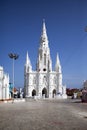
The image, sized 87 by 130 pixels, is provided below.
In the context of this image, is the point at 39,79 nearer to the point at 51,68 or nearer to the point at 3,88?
the point at 51,68

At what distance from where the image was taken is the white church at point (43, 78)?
106000mm

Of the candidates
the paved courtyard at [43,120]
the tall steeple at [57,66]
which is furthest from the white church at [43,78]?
the paved courtyard at [43,120]

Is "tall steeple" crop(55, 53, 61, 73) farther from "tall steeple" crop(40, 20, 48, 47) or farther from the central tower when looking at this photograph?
"tall steeple" crop(40, 20, 48, 47)

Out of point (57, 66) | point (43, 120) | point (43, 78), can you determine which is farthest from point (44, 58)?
point (43, 120)

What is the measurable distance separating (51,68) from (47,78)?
190 inches

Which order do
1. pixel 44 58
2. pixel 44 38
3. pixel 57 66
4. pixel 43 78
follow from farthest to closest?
pixel 44 38, pixel 44 58, pixel 57 66, pixel 43 78

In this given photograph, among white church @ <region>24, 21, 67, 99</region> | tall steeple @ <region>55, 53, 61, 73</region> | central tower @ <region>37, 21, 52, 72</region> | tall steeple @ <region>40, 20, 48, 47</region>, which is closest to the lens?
white church @ <region>24, 21, 67, 99</region>

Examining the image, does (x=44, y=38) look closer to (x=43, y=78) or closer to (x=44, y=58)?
(x=44, y=58)

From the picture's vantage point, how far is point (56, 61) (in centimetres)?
11294

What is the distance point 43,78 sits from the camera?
108562 mm

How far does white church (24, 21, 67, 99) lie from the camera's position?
106000mm

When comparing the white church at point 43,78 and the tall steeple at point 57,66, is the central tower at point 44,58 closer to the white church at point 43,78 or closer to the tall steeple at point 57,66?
the white church at point 43,78

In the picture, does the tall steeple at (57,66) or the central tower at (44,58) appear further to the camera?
the tall steeple at (57,66)

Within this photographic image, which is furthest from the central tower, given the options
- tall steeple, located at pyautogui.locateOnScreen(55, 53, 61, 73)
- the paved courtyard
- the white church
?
the paved courtyard
